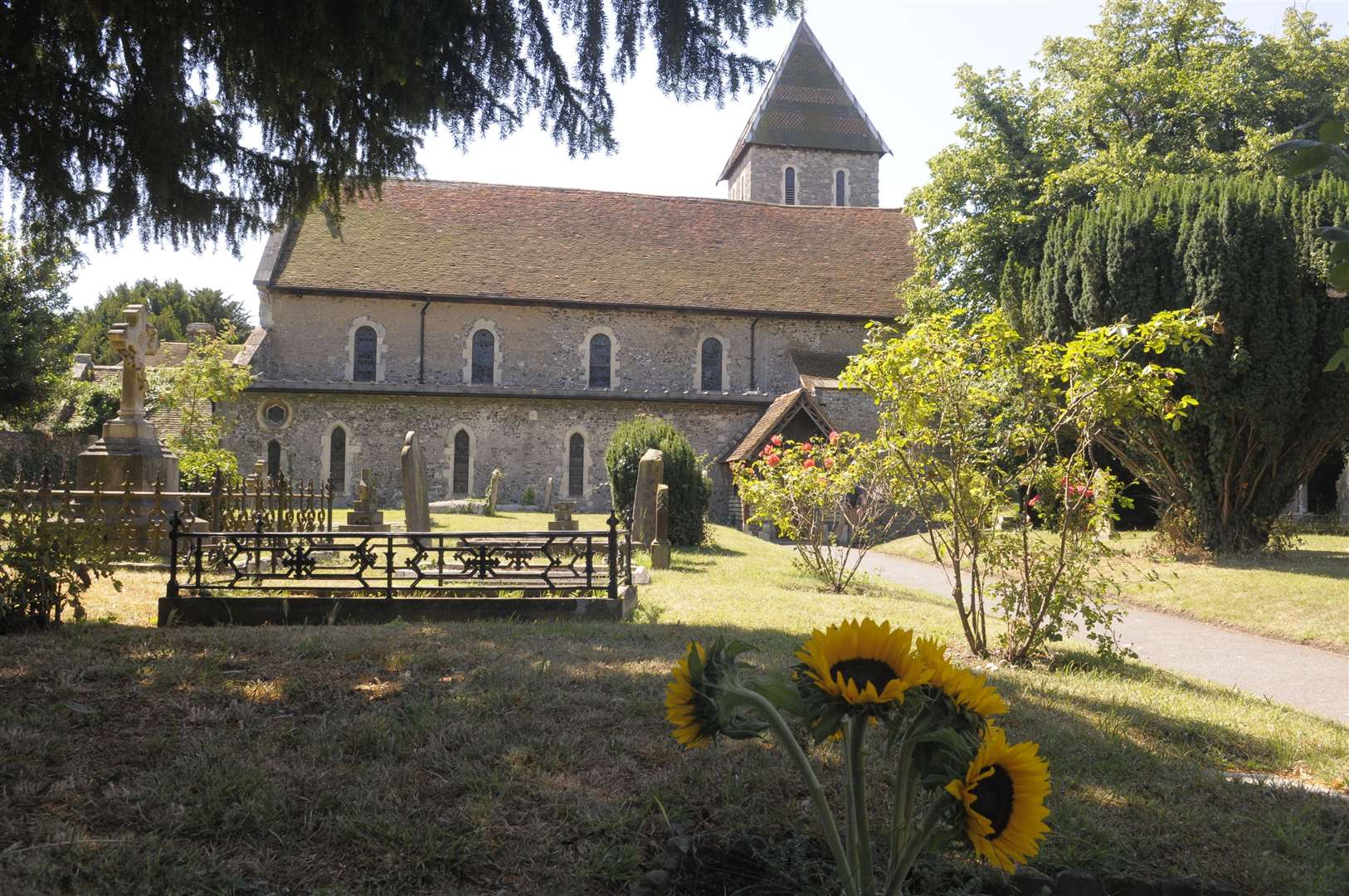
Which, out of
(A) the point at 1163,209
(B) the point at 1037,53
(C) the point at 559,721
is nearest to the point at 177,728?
(C) the point at 559,721

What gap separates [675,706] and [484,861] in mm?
1433

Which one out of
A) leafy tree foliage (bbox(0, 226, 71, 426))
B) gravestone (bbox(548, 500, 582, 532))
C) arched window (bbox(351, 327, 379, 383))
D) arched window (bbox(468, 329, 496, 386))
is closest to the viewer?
gravestone (bbox(548, 500, 582, 532))

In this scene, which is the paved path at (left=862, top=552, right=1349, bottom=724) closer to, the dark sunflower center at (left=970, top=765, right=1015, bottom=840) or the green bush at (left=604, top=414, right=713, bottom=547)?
the dark sunflower center at (left=970, top=765, right=1015, bottom=840)

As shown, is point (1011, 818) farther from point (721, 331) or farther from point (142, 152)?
point (721, 331)

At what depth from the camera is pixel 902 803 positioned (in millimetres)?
2301

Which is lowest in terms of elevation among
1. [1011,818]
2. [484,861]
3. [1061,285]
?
[484,861]

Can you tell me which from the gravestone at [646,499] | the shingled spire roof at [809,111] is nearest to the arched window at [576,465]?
the gravestone at [646,499]

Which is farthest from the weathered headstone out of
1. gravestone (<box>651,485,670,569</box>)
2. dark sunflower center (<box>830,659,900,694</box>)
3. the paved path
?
dark sunflower center (<box>830,659,900,694</box>)

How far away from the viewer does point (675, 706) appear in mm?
2232

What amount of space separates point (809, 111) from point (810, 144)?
1.65m

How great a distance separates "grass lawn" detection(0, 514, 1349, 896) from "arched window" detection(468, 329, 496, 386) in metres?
22.5

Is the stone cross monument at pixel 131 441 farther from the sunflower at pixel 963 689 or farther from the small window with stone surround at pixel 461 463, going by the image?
the small window with stone surround at pixel 461 463

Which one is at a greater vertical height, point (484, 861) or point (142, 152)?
point (142, 152)

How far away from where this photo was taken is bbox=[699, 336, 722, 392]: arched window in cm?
2911
